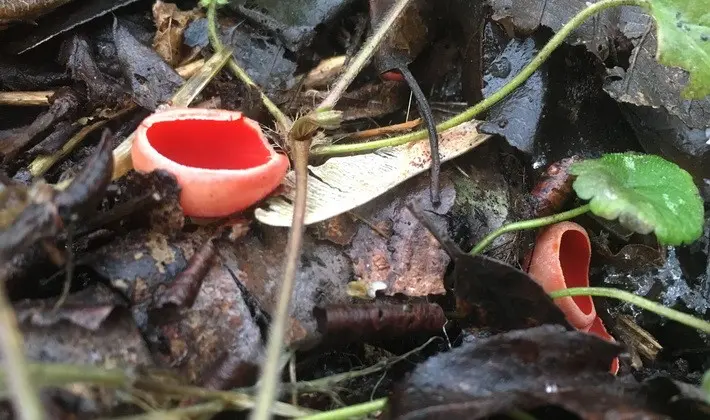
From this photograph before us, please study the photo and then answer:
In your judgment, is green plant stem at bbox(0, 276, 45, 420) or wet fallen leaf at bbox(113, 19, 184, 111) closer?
green plant stem at bbox(0, 276, 45, 420)

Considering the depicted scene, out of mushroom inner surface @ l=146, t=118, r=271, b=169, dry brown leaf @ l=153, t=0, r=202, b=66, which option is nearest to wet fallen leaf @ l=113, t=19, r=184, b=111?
dry brown leaf @ l=153, t=0, r=202, b=66

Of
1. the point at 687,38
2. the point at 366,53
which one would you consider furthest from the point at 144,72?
the point at 687,38

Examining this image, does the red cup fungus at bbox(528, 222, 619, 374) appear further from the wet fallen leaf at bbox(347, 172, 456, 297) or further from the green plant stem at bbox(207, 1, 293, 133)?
the green plant stem at bbox(207, 1, 293, 133)

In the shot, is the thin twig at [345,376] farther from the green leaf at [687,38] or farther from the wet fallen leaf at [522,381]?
the green leaf at [687,38]

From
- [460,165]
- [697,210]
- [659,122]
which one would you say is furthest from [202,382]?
[659,122]

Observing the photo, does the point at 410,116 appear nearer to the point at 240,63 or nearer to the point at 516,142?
the point at 516,142
